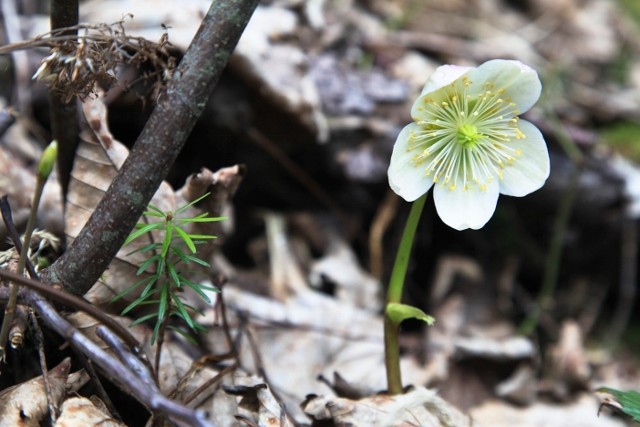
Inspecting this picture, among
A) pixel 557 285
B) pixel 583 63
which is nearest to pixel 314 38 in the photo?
pixel 557 285

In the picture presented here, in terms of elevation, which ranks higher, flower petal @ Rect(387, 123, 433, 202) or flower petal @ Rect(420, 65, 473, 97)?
flower petal @ Rect(420, 65, 473, 97)

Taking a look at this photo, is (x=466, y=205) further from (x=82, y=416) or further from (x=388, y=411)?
(x=82, y=416)

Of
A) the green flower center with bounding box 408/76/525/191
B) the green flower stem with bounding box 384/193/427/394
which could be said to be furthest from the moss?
the green flower stem with bounding box 384/193/427/394

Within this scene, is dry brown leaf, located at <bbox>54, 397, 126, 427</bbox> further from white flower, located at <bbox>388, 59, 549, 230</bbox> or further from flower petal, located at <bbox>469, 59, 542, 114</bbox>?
flower petal, located at <bbox>469, 59, 542, 114</bbox>

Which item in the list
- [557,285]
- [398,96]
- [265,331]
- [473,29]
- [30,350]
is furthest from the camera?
→ [473,29]

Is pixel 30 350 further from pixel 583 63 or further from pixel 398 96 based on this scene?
pixel 583 63

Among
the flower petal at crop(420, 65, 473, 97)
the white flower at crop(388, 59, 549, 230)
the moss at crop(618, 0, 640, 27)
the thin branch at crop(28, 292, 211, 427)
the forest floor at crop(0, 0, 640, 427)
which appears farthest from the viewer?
the moss at crop(618, 0, 640, 27)

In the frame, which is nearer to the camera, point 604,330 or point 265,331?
point 265,331
